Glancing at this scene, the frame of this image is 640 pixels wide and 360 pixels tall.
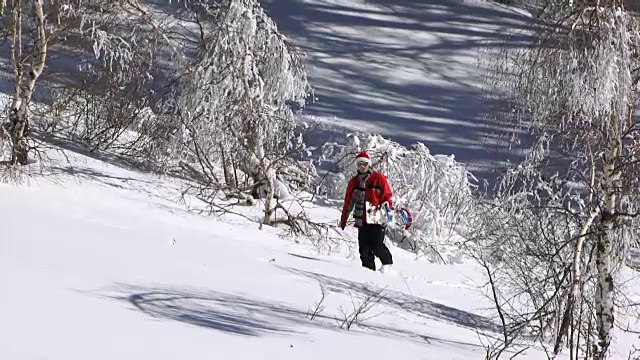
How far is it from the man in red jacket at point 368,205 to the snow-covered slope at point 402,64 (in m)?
12.9

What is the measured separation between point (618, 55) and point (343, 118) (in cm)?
1832

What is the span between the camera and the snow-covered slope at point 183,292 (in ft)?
15.8

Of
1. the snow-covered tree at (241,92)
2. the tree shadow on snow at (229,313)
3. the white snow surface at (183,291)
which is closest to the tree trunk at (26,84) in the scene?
the white snow surface at (183,291)

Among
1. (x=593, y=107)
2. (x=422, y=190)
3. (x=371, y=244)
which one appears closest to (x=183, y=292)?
(x=593, y=107)

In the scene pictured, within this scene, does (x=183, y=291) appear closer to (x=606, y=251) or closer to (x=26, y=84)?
(x=606, y=251)

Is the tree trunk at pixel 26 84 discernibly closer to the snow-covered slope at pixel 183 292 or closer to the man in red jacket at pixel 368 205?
the snow-covered slope at pixel 183 292

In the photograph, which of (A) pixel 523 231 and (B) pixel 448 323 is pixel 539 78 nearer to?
(B) pixel 448 323

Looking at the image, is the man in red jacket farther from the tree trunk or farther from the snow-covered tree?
the tree trunk

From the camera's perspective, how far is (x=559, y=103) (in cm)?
809

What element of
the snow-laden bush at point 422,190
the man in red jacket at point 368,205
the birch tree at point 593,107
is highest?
the birch tree at point 593,107

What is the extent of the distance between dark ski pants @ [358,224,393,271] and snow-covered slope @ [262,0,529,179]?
12908 millimetres

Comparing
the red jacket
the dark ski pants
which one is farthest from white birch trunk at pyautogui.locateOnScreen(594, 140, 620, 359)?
the dark ski pants

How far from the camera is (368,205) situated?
1088 centimetres

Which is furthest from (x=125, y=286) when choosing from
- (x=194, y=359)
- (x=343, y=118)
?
(x=343, y=118)
